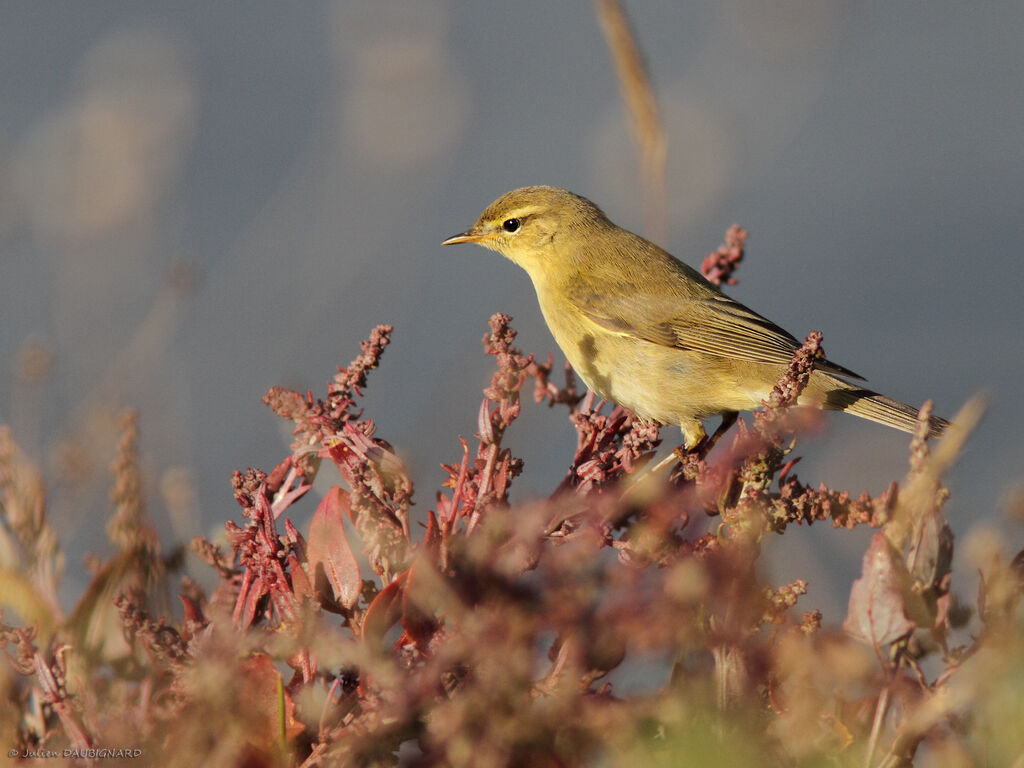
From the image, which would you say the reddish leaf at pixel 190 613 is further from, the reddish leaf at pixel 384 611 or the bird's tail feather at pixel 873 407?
the bird's tail feather at pixel 873 407

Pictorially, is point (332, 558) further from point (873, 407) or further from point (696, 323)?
point (696, 323)

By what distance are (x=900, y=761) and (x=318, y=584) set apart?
0.57 meters

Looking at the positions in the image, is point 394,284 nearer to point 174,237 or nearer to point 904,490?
point 174,237

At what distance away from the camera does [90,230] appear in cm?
294

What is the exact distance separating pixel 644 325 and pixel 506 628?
9.62 feet

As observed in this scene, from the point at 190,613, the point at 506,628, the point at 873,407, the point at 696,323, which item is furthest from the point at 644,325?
the point at 506,628

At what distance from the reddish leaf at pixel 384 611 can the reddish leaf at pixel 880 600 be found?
40 centimetres

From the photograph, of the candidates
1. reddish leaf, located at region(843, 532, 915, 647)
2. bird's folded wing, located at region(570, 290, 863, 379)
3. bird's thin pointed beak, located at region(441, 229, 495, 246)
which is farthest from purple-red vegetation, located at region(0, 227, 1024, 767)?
bird's thin pointed beak, located at region(441, 229, 495, 246)

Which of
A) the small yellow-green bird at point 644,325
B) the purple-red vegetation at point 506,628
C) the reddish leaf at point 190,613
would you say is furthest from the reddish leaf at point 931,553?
the small yellow-green bird at point 644,325

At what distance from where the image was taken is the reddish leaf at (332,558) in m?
1.13

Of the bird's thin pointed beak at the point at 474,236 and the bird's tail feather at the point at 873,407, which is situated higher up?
the bird's thin pointed beak at the point at 474,236

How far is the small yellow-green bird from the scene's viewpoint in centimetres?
348

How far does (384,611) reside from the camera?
1033mm

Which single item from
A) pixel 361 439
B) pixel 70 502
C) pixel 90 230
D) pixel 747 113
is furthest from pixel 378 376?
pixel 361 439
